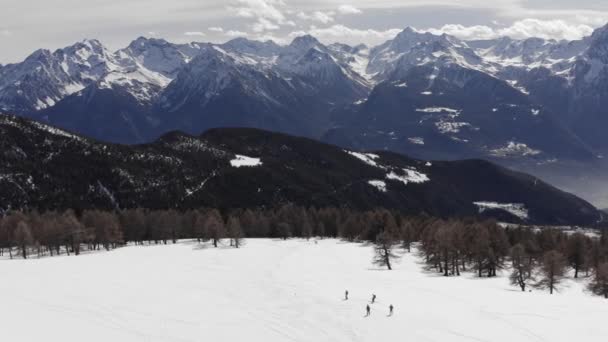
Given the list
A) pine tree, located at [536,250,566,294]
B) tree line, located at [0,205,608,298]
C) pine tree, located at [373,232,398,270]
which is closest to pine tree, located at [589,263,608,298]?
tree line, located at [0,205,608,298]

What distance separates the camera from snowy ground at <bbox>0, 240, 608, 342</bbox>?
79.8m

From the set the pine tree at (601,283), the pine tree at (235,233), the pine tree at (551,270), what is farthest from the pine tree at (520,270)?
the pine tree at (235,233)

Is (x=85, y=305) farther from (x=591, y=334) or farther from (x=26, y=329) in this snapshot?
(x=591, y=334)

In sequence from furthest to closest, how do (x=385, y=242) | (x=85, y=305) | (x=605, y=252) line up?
(x=605, y=252) → (x=385, y=242) → (x=85, y=305)

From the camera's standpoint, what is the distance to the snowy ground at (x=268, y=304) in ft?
262

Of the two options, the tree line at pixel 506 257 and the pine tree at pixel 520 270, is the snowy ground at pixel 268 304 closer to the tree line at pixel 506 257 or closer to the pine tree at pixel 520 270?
the pine tree at pixel 520 270

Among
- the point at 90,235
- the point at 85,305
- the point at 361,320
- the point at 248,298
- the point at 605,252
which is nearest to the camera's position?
the point at 361,320

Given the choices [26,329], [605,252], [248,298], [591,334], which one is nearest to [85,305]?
[26,329]

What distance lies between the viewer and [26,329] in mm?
80188

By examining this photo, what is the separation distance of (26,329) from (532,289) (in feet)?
315

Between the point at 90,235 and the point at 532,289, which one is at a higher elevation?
the point at 90,235

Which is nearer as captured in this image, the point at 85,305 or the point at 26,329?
the point at 26,329

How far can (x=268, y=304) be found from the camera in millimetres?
98812

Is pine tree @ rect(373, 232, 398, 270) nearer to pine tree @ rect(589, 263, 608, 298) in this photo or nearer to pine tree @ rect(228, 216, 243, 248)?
pine tree @ rect(589, 263, 608, 298)
